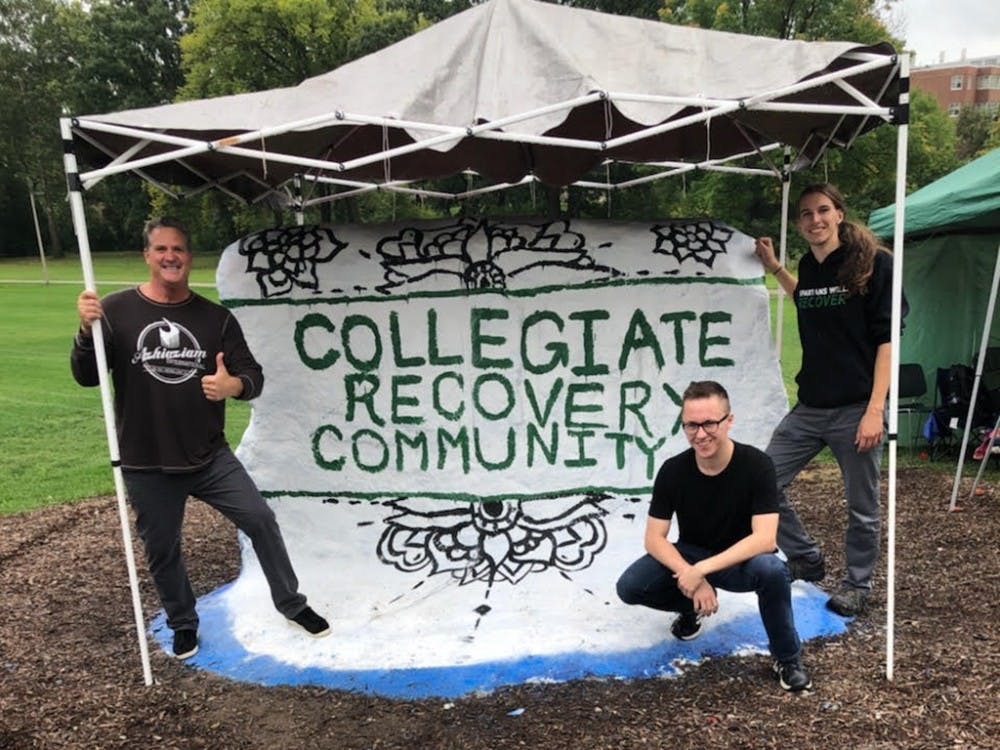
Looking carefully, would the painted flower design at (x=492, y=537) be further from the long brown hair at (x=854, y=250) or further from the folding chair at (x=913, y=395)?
the folding chair at (x=913, y=395)

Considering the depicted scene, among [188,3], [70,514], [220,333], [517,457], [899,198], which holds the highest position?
[188,3]

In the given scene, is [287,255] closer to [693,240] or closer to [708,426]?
[693,240]

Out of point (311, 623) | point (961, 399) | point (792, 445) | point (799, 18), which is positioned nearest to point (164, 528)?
point (311, 623)

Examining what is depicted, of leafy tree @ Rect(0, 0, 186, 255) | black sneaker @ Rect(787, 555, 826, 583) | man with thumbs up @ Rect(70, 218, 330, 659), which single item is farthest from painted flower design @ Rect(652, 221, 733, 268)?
leafy tree @ Rect(0, 0, 186, 255)

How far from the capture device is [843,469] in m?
3.56

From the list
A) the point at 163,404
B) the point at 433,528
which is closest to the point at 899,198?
the point at 433,528

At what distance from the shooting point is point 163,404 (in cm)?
Answer: 327

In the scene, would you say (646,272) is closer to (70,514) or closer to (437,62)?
(437,62)

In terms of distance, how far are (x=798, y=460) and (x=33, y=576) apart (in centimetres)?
447

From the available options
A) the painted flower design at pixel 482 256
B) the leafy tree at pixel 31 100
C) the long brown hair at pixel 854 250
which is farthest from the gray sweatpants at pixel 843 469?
the leafy tree at pixel 31 100

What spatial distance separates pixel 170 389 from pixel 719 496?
239cm

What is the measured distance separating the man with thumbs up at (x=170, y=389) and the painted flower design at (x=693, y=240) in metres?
2.22

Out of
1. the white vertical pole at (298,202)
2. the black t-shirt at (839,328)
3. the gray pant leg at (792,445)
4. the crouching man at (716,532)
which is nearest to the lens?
the crouching man at (716,532)

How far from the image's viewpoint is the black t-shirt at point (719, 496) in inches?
118
